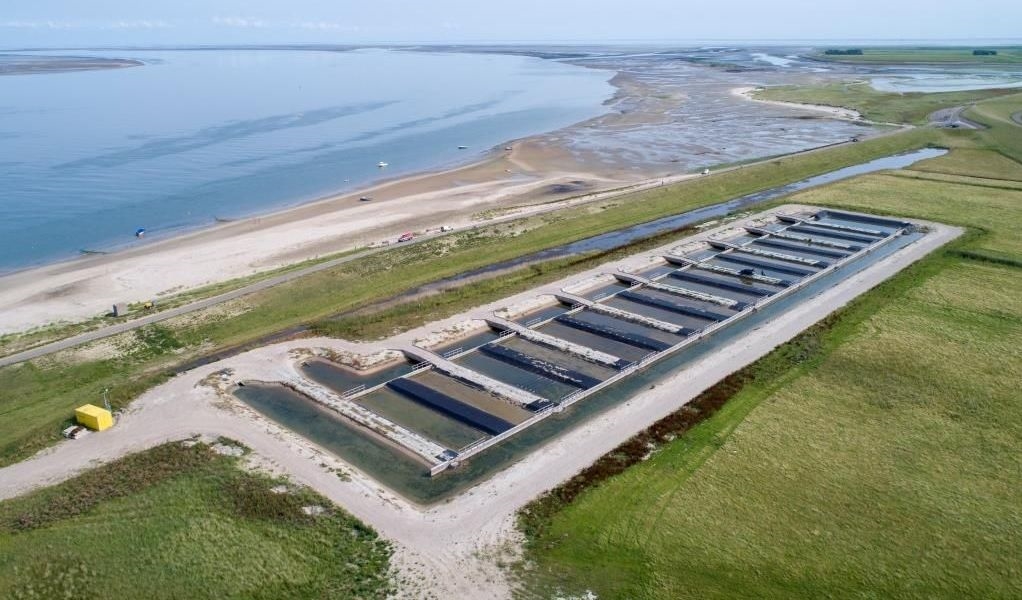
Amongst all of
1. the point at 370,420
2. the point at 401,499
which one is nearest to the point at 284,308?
the point at 370,420

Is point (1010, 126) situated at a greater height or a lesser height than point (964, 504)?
greater

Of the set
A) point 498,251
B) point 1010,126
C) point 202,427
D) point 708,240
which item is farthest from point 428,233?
point 1010,126

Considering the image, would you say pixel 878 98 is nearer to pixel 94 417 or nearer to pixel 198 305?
pixel 198 305

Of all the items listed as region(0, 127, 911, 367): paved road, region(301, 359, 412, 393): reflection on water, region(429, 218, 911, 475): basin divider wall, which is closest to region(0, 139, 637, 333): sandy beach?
region(0, 127, 911, 367): paved road

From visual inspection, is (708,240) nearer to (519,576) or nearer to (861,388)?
(861,388)

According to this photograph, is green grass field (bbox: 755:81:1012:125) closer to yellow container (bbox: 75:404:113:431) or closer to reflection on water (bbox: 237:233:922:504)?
reflection on water (bbox: 237:233:922:504)

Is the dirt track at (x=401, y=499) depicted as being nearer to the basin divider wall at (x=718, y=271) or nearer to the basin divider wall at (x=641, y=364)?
the basin divider wall at (x=641, y=364)
